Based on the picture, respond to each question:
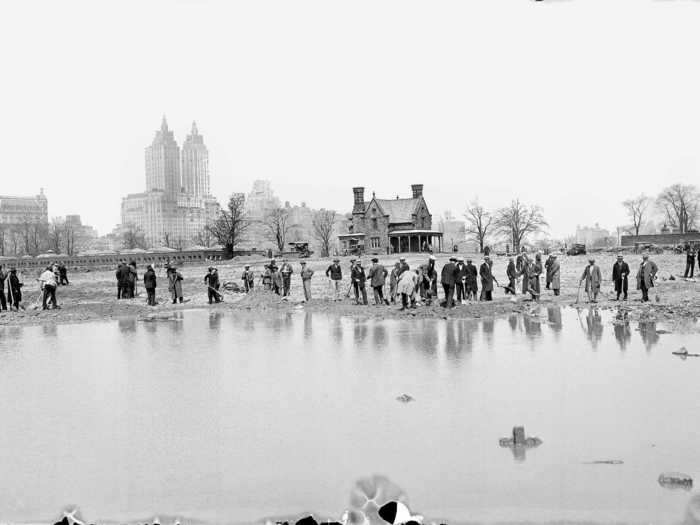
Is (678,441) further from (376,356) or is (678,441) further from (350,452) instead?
(376,356)

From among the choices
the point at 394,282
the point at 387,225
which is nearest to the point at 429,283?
the point at 394,282

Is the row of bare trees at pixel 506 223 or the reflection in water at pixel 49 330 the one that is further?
the row of bare trees at pixel 506 223

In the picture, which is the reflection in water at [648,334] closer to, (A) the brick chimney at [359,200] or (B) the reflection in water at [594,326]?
(B) the reflection in water at [594,326]

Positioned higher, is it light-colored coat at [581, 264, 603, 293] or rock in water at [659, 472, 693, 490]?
light-colored coat at [581, 264, 603, 293]

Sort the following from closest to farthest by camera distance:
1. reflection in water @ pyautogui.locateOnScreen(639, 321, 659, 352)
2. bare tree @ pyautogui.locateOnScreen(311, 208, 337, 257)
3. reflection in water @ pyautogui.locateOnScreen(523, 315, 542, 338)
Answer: reflection in water @ pyautogui.locateOnScreen(639, 321, 659, 352), reflection in water @ pyautogui.locateOnScreen(523, 315, 542, 338), bare tree @ pyautogui.locateOnScreen(311, 208, 337, 257)

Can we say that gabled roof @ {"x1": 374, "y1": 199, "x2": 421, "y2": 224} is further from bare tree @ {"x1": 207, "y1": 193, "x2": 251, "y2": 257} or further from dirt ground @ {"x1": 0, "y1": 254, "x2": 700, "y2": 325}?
dirt ground @ {"x1": 0, "y1": 254, "x2": 700, "y2": 325}

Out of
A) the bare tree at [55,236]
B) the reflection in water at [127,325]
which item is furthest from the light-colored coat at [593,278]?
the bare tree at [55,236]

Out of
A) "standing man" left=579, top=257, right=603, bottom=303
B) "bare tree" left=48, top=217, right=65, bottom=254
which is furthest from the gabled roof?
"standing man" left=579, top=257, right=603, bottom=303
